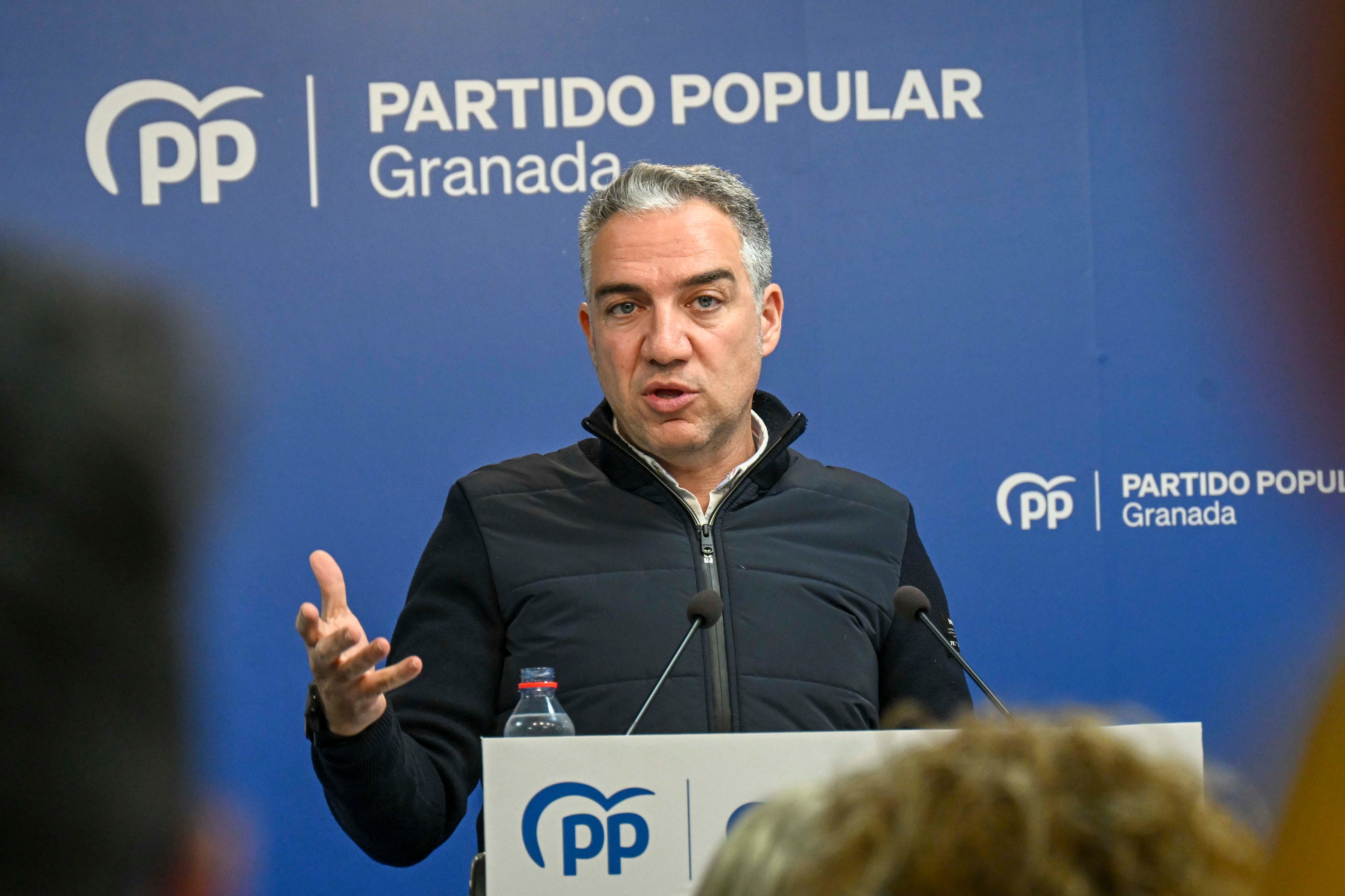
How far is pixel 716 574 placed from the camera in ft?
7.86

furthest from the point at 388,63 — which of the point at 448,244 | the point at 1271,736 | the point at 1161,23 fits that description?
the point at 1271,736

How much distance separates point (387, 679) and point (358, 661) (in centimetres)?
5

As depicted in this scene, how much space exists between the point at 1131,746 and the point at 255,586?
9.38ft

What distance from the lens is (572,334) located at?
323cm

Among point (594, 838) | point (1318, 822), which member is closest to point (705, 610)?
point (594, 838)

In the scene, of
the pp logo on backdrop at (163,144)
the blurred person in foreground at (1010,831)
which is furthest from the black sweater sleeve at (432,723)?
the blurred person in foreground at (1010,831)

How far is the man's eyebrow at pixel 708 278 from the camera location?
2486mm

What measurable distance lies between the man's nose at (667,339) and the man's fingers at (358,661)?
925 millimetres

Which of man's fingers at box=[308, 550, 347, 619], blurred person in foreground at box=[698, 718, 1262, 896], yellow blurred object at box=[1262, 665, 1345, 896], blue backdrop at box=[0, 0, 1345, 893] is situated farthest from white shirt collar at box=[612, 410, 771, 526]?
yellow blurred object at box=[1262, 665, 1345, 896]

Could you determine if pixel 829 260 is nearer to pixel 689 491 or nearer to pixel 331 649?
pixel 689 491

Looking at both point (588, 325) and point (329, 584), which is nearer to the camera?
point (329, 584)

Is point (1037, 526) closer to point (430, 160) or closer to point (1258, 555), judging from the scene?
point (1258, 555)

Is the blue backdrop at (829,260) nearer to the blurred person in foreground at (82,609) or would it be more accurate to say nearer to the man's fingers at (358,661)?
the man's fingers at (358,661)

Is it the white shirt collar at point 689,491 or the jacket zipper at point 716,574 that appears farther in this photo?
the white shirt collar at point 689,491
